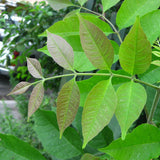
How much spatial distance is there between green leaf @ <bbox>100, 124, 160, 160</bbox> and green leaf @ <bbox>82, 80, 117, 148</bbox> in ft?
0.26

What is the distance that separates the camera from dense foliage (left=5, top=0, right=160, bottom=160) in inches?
10.9

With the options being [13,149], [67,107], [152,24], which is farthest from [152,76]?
[13,149]

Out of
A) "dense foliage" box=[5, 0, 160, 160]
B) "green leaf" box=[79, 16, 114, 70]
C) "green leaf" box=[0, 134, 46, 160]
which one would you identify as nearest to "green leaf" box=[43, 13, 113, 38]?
"dense foliage" box=[5, 0, 160, 160]

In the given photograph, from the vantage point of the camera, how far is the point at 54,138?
0.48 m

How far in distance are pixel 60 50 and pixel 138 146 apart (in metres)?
0.19

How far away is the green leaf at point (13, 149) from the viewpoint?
17.5 inches

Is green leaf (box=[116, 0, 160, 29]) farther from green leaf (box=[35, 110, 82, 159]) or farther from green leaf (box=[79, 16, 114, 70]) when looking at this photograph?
green leaf (box=[35, 110, 82, 159])

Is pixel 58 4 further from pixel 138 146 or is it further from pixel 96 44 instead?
pixel 138 146

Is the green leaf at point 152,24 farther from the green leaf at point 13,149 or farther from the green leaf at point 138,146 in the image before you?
the green leaf at point 13,149

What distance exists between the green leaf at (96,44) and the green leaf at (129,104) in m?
0.05

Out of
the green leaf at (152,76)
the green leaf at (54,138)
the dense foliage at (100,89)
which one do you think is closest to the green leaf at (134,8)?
the dense foliage at (100,89)

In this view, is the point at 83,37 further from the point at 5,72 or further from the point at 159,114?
the point at 5,72

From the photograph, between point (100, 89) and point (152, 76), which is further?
point (152, 76)

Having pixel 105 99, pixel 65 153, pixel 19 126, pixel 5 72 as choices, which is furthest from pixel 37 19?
pixel 5 72
